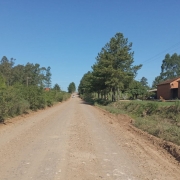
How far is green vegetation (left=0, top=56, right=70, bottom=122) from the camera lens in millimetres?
17886

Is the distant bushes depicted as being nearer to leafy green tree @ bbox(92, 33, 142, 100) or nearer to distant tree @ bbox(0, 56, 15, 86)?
leafy green tree @ bbox(92, 33, 142, 100)

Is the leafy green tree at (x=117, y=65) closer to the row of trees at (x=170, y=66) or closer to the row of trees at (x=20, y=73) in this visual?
the row of trees at (x=20, y=73)

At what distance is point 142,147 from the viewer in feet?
30.4

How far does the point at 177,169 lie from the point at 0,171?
15.6ft

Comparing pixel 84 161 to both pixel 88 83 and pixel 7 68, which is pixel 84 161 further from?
pixel 7 68

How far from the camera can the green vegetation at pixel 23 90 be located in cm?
1789

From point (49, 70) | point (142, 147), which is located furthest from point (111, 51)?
point (49, 70)

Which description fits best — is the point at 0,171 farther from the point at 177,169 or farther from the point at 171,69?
the point at 171,69

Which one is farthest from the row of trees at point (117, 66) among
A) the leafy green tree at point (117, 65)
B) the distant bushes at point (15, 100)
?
the distant bushes at point (15, 100)

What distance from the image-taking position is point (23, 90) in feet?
90.4

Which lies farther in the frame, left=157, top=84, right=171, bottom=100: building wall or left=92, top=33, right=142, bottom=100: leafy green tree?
left=157, top=84, right=171, bottom=100: building wall

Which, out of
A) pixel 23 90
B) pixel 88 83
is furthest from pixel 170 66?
pixel 23 90

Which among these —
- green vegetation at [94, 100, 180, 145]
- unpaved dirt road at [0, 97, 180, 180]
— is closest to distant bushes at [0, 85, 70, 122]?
unpaved dirt road at [0, 97, 180, 180]

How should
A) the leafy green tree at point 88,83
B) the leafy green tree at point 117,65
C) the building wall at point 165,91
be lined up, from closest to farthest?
the leafy green tree at point 117,65
the building wall at point 165,91
the leafy green tree at point 88,83
